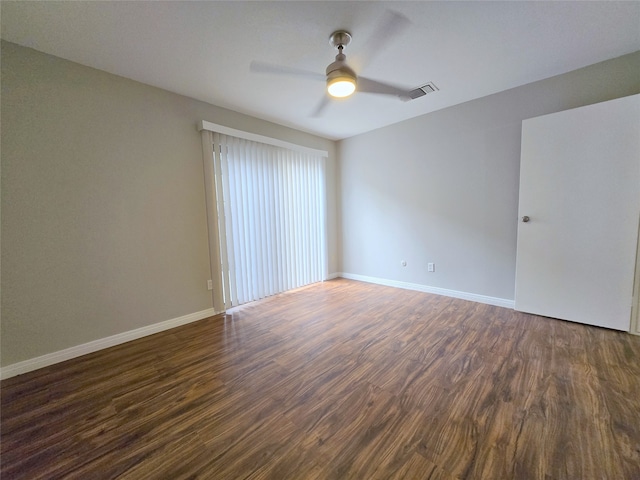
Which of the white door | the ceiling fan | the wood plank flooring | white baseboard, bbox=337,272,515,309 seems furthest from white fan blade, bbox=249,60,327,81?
white baseboard, bbox=337,272,515,309

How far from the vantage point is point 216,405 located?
4.93 ft

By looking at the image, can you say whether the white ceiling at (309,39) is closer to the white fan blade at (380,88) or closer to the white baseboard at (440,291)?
the white fan blade at (380,88)

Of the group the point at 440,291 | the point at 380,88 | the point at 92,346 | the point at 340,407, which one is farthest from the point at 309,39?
the point at 440,291

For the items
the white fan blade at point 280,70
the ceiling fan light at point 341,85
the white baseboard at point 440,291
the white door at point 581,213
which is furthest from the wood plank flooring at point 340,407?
the white fan blade at point 280,70

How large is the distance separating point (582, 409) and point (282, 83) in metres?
3.36

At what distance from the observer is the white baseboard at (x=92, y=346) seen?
186 cm

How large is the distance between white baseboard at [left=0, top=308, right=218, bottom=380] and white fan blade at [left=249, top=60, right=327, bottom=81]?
2.63m

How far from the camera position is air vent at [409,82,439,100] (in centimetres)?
263

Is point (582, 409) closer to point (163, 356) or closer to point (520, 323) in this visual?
point (520, 323)

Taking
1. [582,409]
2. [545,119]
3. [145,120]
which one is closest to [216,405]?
[582,409]

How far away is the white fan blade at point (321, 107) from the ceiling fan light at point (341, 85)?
0.87 metres

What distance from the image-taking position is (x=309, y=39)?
6.17 feet

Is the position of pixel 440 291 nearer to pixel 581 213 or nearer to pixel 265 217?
pixel 581 213

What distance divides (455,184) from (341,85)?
2.17m
